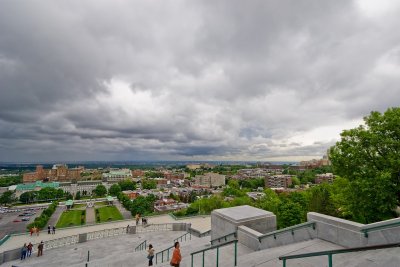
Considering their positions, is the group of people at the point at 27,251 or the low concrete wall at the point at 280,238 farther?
the group of people at the point at 27,251

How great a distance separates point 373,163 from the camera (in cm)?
1419

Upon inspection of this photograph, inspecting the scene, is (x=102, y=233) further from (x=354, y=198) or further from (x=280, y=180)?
(x=280, y=180)

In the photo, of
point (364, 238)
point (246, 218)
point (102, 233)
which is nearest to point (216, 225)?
point (246, 218)

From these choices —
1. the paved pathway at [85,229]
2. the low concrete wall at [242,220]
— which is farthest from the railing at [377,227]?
the paved pathway at [85,229]

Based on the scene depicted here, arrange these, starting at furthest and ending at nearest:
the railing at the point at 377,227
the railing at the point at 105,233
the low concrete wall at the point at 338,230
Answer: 1. the railing at the point at 105,233
2. the low concrete wall at the point at 338,230
3. the railing at the point at 377,227

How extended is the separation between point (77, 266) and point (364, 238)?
12869 mm

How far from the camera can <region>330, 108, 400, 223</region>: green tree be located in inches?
515

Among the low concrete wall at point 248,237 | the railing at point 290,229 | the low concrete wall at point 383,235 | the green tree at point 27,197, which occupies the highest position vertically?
the low concrete wall at point 383,235

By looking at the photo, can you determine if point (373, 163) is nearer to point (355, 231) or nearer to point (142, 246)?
point (355, 231)

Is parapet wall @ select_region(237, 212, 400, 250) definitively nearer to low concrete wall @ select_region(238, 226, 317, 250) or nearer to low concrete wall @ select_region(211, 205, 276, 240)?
low concrete wall @ select_region(238, 226, 317, 250)

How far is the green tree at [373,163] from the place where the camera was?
1309 cm

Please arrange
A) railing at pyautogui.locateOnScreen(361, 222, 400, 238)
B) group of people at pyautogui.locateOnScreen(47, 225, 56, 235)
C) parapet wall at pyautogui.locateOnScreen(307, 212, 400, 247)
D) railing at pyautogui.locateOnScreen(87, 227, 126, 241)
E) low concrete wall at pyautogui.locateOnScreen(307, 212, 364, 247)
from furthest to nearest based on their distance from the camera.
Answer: group of people at pyautogui.locateOnScreen(47, 225, 56, 235) → railing at pyautogui.locateOnScreen(87, 227, 126, 241) → low concrete wall at pyautogui.locateOnScreen(307, 212, 364, 247) → parapet wall at pyautogui.locateOnScreen(307, 212, 400, 247) → railing at pyautogui.locateOnScreen(361, 222, 400, 238)

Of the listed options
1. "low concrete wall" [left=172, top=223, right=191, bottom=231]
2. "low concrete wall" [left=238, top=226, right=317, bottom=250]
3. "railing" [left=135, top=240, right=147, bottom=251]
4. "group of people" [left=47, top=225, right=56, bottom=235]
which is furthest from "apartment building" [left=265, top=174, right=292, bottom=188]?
"low concrete wall" [left=238, top=226, right=317, bottom=250]

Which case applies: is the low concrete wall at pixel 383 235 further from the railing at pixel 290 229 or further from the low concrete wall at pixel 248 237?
the low concrete wall at pixel 248 237
